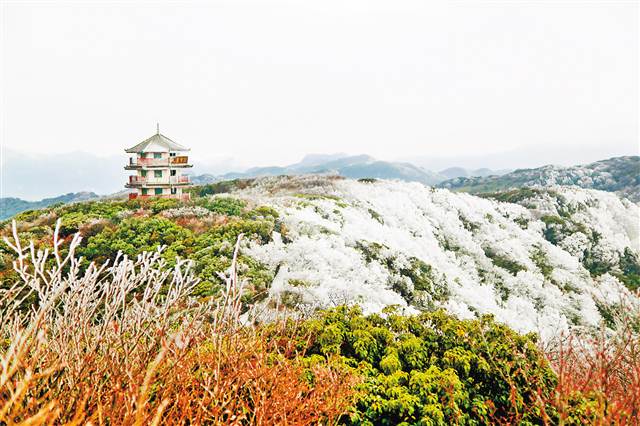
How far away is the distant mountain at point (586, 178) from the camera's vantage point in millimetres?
88188

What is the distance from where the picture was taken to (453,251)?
2539cm

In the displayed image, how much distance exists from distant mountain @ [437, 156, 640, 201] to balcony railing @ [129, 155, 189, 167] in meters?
85.8

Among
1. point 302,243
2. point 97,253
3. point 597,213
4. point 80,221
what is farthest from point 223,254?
point 597,213

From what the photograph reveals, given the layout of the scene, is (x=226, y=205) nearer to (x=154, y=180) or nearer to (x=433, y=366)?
(x=154, y=180)

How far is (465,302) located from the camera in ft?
55.9

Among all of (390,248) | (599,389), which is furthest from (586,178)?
(599,389)

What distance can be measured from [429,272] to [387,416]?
12.9 metres

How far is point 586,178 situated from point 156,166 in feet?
351

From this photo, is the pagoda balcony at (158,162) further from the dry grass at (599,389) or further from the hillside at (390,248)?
the dry grass at (599,389)

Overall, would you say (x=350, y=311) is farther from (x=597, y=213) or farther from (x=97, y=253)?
(x=597, y=213)

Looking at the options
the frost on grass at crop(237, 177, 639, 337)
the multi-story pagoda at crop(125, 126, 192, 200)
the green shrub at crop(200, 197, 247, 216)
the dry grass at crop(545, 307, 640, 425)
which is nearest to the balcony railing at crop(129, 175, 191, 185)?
the multi-story pagoda at crop(125, 126, 192, 200)

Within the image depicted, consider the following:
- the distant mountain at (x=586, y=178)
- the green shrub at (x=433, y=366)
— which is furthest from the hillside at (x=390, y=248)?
the distant mountain at (x=586, y=178)

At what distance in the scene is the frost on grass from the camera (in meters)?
14.4

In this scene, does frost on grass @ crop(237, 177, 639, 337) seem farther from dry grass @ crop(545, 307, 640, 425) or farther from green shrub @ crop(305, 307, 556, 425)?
dry grass @ crop(545, 307, 640, 425)
